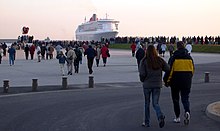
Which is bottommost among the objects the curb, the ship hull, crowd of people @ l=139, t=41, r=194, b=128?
the ship hull

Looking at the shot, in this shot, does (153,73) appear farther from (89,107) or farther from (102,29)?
(102,29)

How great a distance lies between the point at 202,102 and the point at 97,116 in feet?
13.5

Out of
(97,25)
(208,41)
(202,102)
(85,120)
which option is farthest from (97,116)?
(97,25)

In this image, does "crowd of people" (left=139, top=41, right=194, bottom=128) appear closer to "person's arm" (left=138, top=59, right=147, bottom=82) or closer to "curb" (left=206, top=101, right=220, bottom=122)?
"person's arm" (left=138, top=59, right=147, bottom=82)

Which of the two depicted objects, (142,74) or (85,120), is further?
(85,120)

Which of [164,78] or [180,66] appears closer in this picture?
[180,66]

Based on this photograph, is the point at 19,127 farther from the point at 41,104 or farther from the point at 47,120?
the point at 41,104

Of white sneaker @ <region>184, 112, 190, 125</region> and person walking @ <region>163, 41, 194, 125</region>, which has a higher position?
person walking @ <region>163, 41, 194, 125</region>

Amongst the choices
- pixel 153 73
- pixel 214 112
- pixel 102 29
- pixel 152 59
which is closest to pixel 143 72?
pixel 153 73

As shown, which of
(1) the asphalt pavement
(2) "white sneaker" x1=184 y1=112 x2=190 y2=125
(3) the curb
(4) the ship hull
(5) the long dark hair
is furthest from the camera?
(4) the ship hull

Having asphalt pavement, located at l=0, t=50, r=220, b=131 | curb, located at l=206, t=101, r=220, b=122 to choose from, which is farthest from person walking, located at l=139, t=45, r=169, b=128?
curb, located at l=206, t=101, r=220, b=122

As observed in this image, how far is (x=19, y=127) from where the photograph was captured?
1042 centimetres

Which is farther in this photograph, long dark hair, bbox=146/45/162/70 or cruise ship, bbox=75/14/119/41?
cruise ship, bbox=75/14/119/41

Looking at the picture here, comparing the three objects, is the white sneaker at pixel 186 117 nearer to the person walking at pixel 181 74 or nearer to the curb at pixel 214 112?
the person walking at pixel 181 74
